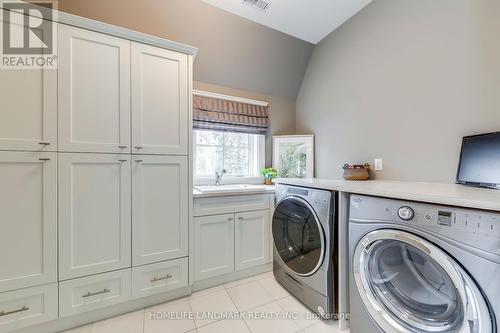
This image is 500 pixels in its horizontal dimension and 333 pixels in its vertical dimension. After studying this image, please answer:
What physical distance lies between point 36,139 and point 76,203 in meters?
0.46

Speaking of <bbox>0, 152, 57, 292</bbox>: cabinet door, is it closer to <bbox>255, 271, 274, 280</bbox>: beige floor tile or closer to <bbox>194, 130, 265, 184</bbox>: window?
<bbox>194, 130, 265, 184</bbox>: window

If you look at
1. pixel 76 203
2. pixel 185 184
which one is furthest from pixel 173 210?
pixel 76 203

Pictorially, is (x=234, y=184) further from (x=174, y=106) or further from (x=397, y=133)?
(x=397, y=133)

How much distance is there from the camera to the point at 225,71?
240cm

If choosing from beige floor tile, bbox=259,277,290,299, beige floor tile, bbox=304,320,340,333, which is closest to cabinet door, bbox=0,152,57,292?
beige floor tile, bbox=259,277,290,299

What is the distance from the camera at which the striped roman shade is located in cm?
234

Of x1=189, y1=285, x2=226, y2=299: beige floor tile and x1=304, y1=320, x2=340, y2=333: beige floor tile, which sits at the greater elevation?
x1=189, y1=285, x2=226, y2=299: beige floor tile

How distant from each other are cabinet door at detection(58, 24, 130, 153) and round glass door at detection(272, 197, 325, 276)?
4.49 ft

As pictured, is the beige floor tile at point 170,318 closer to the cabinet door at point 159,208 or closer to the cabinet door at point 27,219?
the cabinet door at point 159,208

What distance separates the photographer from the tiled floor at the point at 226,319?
56.9 inches

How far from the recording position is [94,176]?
4.82ft

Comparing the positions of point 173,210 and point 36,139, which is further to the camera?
point 173,210

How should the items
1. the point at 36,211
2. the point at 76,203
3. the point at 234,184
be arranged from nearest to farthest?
the point at 36,211, the point at 76,203, the point at 234,184

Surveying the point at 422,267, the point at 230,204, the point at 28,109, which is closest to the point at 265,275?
the point at 230,204
